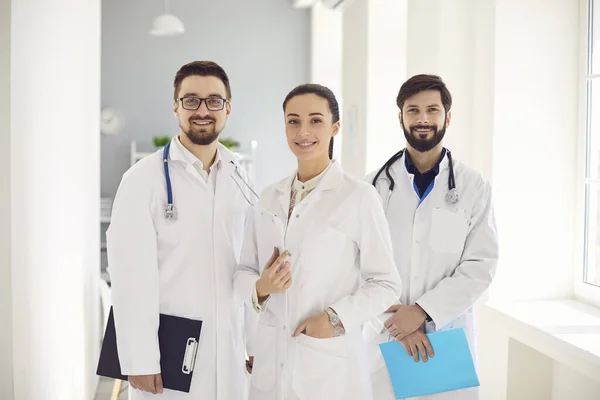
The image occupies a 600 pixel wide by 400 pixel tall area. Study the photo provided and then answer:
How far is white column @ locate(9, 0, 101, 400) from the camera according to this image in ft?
5.82

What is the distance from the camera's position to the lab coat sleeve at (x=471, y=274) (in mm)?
1967

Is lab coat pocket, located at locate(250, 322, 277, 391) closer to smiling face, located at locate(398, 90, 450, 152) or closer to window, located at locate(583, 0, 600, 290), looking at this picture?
smiling face, located at locate(398, 90, 450, 152)

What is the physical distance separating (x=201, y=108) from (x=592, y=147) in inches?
73.7

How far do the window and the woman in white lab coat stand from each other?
149cm

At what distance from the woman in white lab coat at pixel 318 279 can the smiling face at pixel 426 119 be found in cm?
35

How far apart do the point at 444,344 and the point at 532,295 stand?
3.78ft

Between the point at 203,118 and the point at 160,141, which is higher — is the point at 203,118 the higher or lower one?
the lower one

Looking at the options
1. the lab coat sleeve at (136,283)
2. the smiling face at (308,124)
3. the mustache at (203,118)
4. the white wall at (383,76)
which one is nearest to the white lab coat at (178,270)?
the lab coat sleeve at (136,283)

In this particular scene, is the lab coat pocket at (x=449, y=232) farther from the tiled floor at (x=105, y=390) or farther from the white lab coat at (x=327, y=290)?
the tiled floor at (x=105, y=390)

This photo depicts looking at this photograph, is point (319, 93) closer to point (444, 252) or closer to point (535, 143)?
point (444, 252)

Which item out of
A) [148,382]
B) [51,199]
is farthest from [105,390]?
[148,382]

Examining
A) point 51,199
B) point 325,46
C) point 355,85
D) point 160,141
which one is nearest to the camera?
point 51,199

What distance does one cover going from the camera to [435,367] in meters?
1.96

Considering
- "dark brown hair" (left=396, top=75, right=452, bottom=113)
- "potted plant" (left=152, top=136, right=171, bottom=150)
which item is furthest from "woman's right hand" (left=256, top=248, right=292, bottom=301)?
"potted plant" (left=152, top=136, right=171, bottom=150)
